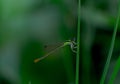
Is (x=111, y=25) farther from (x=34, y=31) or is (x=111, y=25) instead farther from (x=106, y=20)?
(x=34, y=31)

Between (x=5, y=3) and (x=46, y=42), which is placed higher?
(x=5, y=3)

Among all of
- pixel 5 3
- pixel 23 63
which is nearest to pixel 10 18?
pixel 5 3

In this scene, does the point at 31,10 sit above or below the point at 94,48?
above

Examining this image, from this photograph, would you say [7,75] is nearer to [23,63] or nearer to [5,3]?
[23,63]

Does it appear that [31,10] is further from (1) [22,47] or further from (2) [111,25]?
(2) [111,25]

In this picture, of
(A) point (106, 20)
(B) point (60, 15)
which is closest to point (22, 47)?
(B) point (60, 15)
